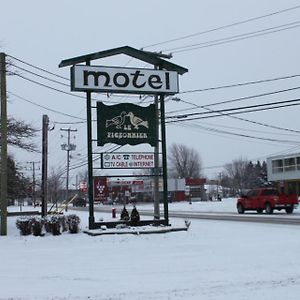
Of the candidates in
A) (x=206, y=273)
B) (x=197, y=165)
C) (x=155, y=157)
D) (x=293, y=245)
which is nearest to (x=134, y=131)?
(x=155, y=157)

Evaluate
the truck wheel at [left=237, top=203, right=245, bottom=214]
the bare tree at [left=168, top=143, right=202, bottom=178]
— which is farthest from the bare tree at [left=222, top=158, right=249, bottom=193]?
the truck wheel at [left=237, top=203, right=245, bottom=214]

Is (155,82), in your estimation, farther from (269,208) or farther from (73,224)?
(269,208)

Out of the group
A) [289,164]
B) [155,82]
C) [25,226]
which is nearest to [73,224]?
[25,226]

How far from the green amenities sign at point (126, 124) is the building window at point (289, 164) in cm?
4878

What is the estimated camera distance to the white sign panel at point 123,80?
20.3m

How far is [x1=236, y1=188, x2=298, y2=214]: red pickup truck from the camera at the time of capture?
39031 mm

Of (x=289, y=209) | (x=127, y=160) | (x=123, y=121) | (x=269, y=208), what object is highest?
(x=123, y=121)

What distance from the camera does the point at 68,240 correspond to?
58.8 feet

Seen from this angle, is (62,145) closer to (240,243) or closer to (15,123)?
(15,123)

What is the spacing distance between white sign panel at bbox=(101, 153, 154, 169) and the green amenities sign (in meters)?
0.50

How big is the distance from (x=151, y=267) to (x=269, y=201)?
93.9 ft

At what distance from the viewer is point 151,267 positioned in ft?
39.0

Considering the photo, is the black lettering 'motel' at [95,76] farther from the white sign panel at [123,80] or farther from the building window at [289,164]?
the building window at [289,164]

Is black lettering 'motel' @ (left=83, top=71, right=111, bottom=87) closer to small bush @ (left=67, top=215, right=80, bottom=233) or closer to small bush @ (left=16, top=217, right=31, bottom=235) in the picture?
small bush @ (left=67, top=215, right=80, bottom=233)
